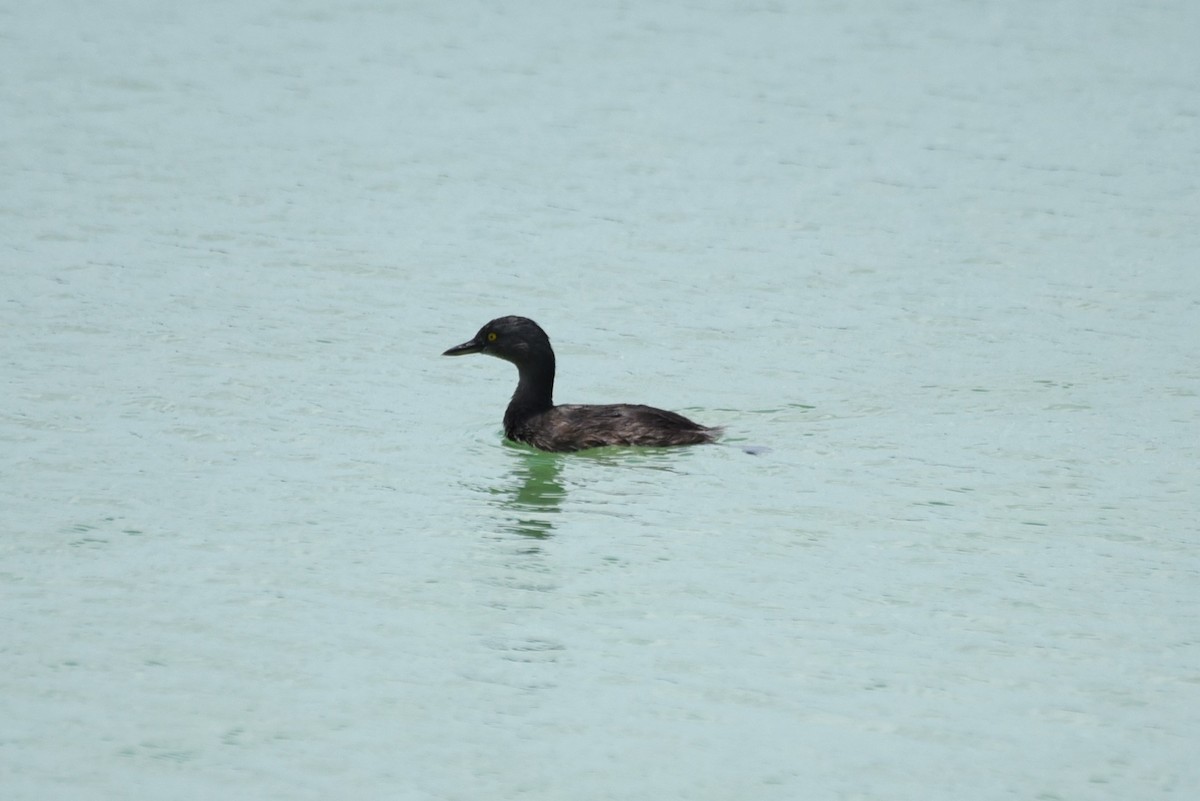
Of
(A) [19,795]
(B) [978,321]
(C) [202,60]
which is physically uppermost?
(C) [202,60]

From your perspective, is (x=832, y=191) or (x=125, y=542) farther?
(x=832, y=191)

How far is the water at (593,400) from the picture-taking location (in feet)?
31.3

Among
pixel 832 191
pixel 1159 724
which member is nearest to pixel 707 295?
pixel 832 191

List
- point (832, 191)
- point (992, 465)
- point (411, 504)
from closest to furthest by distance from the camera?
point (411, 504)
point (992, 465)
point (832, 191)

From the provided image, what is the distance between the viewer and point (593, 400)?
1608cm

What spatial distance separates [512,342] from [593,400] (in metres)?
1.09

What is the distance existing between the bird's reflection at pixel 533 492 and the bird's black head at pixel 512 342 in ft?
2.60

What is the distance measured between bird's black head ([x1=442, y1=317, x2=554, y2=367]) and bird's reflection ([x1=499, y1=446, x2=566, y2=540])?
0.79 metres

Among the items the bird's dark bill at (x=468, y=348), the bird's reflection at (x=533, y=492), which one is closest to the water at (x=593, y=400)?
the bird's reflection at (x=533, y=492)

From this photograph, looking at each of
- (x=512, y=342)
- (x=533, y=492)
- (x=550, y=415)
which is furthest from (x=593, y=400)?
(x=533, y=492)

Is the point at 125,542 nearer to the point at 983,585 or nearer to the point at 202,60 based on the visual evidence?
the point at 983,585

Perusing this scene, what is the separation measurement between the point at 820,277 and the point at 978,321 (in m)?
1.93

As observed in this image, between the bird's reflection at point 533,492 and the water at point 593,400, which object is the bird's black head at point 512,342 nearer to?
the water at point 593,400

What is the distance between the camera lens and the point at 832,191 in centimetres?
2281
